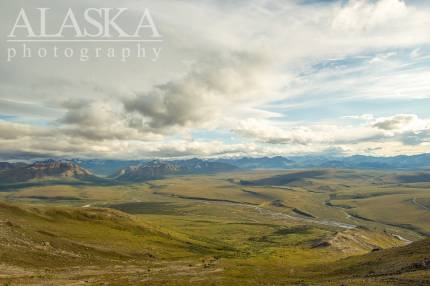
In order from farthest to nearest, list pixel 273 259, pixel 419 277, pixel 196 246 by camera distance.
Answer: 1. pixel 196 246
2. pixel 273 259
3. pixel 419 277

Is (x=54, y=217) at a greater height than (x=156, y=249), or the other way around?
(x=54, y=217)

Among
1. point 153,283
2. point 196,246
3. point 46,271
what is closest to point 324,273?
point 153,283

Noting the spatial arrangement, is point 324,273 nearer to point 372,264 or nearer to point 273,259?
point 372,264

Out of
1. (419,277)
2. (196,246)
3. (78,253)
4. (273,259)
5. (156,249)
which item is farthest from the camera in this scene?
(196,246)

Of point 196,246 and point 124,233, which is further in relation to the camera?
point 196,246

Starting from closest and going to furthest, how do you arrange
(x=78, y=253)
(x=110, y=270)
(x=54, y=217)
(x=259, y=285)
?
(x=259, y=285) < (x=110, y=270) < (x=78, y=253) < (x=54, y=217)

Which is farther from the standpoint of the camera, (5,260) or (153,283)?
(5,260)

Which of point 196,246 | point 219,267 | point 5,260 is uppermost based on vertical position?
point 5,260

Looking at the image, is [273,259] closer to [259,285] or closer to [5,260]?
[259,285]

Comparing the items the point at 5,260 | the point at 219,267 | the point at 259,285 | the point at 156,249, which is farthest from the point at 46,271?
Answer: the point at 156,249
